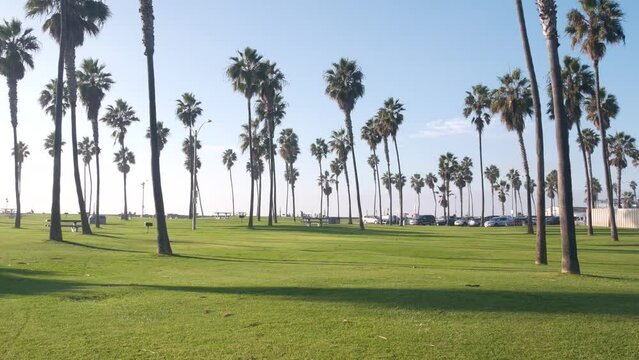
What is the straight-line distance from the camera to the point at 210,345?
816 centimetres

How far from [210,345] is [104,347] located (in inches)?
55.4

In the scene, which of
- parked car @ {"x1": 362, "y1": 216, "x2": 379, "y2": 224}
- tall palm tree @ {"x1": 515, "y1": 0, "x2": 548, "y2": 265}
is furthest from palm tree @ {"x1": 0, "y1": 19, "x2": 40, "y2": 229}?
parked car @ {"x1": 362, "y1": 216, "x2": 379, "y2": 224}

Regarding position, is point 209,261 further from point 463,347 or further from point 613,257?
point 613,257

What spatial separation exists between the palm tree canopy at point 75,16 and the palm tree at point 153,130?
934 cm

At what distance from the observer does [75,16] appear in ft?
114

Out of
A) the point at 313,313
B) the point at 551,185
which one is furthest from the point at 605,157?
the point at 551,185

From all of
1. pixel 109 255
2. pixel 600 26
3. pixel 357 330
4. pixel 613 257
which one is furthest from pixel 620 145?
pixel 357 330

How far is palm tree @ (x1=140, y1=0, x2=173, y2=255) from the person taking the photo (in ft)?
82.5

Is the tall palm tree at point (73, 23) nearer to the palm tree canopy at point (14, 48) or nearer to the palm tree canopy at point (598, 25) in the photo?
the palm tree canopy at point (14, 48)

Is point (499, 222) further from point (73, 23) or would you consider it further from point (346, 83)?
point (73, 23)

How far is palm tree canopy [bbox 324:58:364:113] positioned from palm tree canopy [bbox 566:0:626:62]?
89.0 ft

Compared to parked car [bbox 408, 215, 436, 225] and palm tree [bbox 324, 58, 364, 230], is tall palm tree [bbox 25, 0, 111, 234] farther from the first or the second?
parked car [bbox 408, 215, 436, 225]

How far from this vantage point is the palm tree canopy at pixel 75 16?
33000 millimetres

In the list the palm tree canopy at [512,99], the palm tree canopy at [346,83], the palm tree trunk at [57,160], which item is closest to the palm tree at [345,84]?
the palm tree canopy at [346,83]
